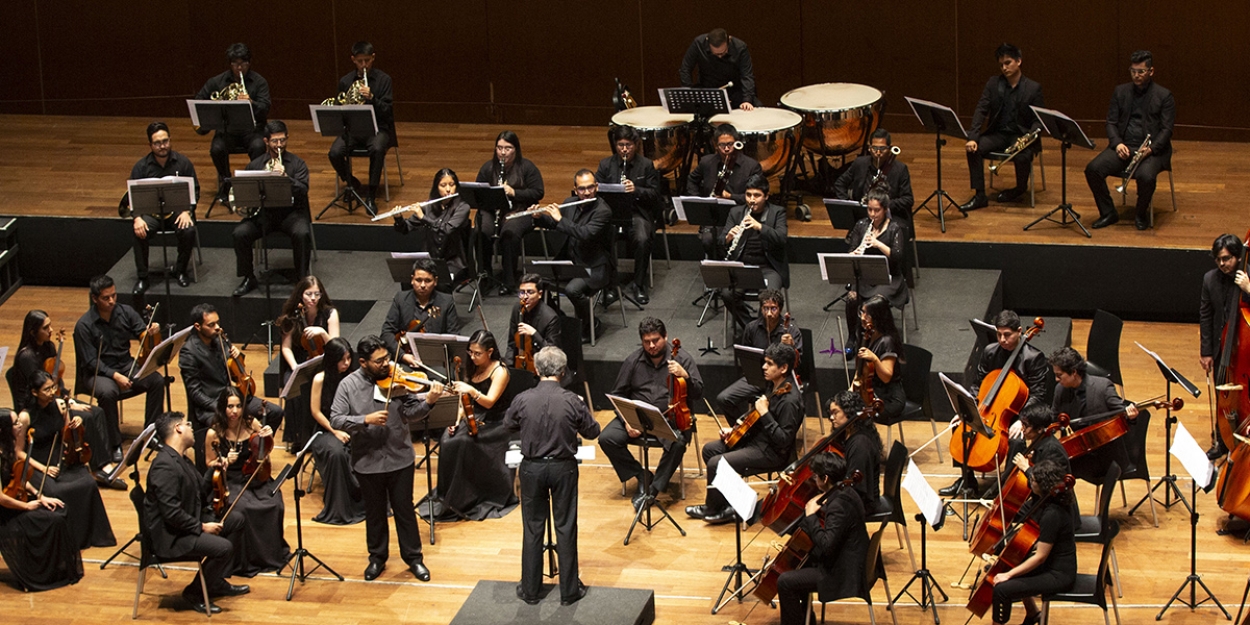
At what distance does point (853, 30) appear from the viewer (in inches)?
533

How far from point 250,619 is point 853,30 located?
25.5 ft

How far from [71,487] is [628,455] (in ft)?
9.50

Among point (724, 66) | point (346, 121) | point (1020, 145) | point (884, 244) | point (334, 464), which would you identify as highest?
point (724, 66)

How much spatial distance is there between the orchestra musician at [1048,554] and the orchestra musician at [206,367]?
4359 millimetres

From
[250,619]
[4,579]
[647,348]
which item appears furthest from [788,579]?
[4,579]

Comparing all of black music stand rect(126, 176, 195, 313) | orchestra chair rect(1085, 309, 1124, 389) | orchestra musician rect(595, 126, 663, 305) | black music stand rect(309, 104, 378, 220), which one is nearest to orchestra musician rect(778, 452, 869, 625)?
orchestra chair rect(1085, 309, 1124, 389)

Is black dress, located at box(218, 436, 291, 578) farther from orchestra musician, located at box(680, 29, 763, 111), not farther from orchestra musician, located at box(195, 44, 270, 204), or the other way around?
orchestra musician, located at box(680, 29, 763, 111)

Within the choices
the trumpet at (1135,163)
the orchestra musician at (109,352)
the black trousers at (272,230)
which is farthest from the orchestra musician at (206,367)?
the trumpet at (1135,163)

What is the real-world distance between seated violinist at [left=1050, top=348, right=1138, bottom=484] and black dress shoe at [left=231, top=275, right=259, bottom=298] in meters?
Answer: 5.56

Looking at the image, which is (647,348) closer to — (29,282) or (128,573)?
(128,573)

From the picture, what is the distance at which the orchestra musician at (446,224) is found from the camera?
10641mm

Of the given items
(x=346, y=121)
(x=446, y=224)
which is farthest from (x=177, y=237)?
(x=446, y=224)

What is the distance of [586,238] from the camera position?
10.3 m

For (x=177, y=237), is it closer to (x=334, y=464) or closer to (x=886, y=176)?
(x=334, y=464)
